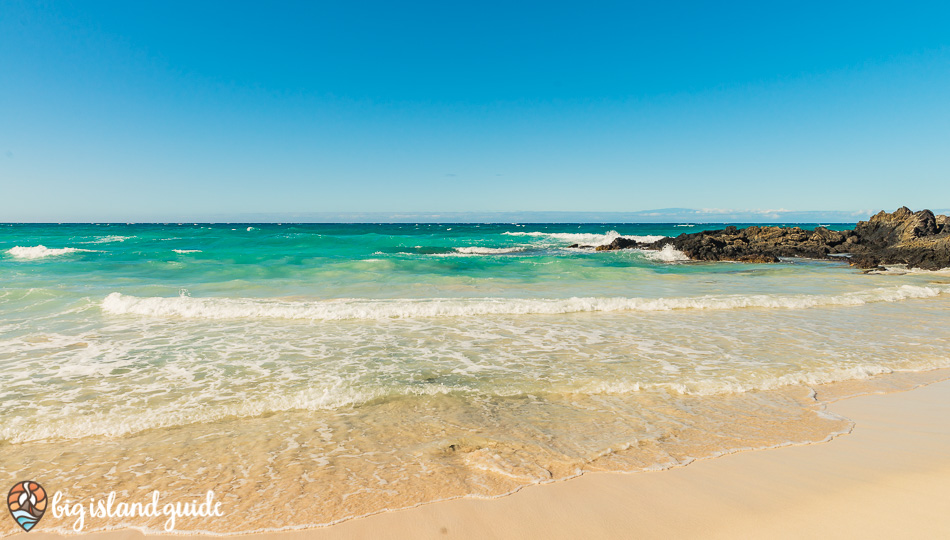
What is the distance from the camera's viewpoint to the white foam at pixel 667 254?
2708 centimetres

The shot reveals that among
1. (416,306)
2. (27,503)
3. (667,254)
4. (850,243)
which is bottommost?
(27,503)

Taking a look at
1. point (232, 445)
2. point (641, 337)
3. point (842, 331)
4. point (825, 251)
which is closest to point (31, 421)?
point (232, 445)

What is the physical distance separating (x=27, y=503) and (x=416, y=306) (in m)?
7.89

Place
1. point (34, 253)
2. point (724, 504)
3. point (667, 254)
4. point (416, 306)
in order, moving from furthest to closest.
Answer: point (667, 254)
point (34, 253)
point (416, 306)
point (724, 504)

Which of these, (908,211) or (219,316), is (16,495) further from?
(908,211)

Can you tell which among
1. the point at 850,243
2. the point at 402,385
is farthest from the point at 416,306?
the point at 850,243

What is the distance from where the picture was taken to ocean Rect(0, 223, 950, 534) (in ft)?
12.0

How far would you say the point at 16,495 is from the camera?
336 cm

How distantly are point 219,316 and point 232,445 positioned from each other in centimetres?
693

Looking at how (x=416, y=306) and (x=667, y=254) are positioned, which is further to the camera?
(x=667, y=254)

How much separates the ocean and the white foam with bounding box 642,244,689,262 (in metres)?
14.0

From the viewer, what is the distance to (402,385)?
5.75 m

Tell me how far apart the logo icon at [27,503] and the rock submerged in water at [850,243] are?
1106 inches

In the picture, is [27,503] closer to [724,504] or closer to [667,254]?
[724,504]
